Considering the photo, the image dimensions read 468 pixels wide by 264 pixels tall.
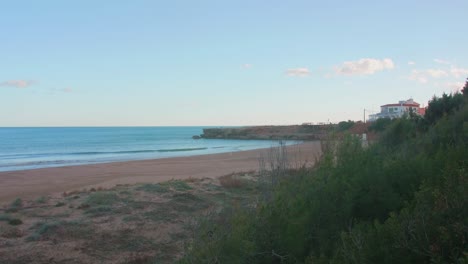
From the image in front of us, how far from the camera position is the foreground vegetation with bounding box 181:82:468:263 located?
318 centimetres

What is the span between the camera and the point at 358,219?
4.72 m

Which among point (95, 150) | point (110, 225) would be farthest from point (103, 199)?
point (95, 150)

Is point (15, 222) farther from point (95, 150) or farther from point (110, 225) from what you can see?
point (95, 150)

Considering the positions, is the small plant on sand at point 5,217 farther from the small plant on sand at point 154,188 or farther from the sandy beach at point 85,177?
the sandy beach at point 85,177

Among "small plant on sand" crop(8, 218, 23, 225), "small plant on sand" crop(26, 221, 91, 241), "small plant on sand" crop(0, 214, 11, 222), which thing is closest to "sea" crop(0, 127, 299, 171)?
"small plant on sand" crop(26, 221, 91, 241)

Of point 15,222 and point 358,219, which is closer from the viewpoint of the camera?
point 358,219

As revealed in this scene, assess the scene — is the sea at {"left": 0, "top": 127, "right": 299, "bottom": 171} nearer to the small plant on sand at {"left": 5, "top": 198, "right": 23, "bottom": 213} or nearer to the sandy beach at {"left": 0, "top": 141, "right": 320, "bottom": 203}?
the sandy beach at {"left": 0, "top": 141, "right": 320, "bottom": 203}

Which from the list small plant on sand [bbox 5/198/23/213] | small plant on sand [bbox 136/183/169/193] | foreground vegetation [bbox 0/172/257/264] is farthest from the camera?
small plant on sand [bbox 136/183/169/193]

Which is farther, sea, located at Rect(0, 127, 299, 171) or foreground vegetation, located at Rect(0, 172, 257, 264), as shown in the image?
sea, located at Rect(0, 127, 299, 171)

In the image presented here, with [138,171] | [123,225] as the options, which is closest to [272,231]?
[123,225]

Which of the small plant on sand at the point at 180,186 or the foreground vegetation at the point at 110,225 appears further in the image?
the small plant on sand at the point at 180,186

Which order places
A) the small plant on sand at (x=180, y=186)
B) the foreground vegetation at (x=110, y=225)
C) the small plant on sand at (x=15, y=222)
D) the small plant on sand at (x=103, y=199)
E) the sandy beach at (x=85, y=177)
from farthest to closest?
the sandy beach at (x=85, y=177)
the small plant on sand at (x=180, y=186)
the small plant on sand at (x=103, y=199)
the small plant on sand at (x=15, y=222)
the foreground vegetation at (x=110, y=225)

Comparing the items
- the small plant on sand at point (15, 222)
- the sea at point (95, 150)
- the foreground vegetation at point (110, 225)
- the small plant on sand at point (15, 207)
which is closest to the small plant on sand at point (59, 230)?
the foreground vegetation at point (110, 225)

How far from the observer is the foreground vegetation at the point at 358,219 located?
3.18 metres
